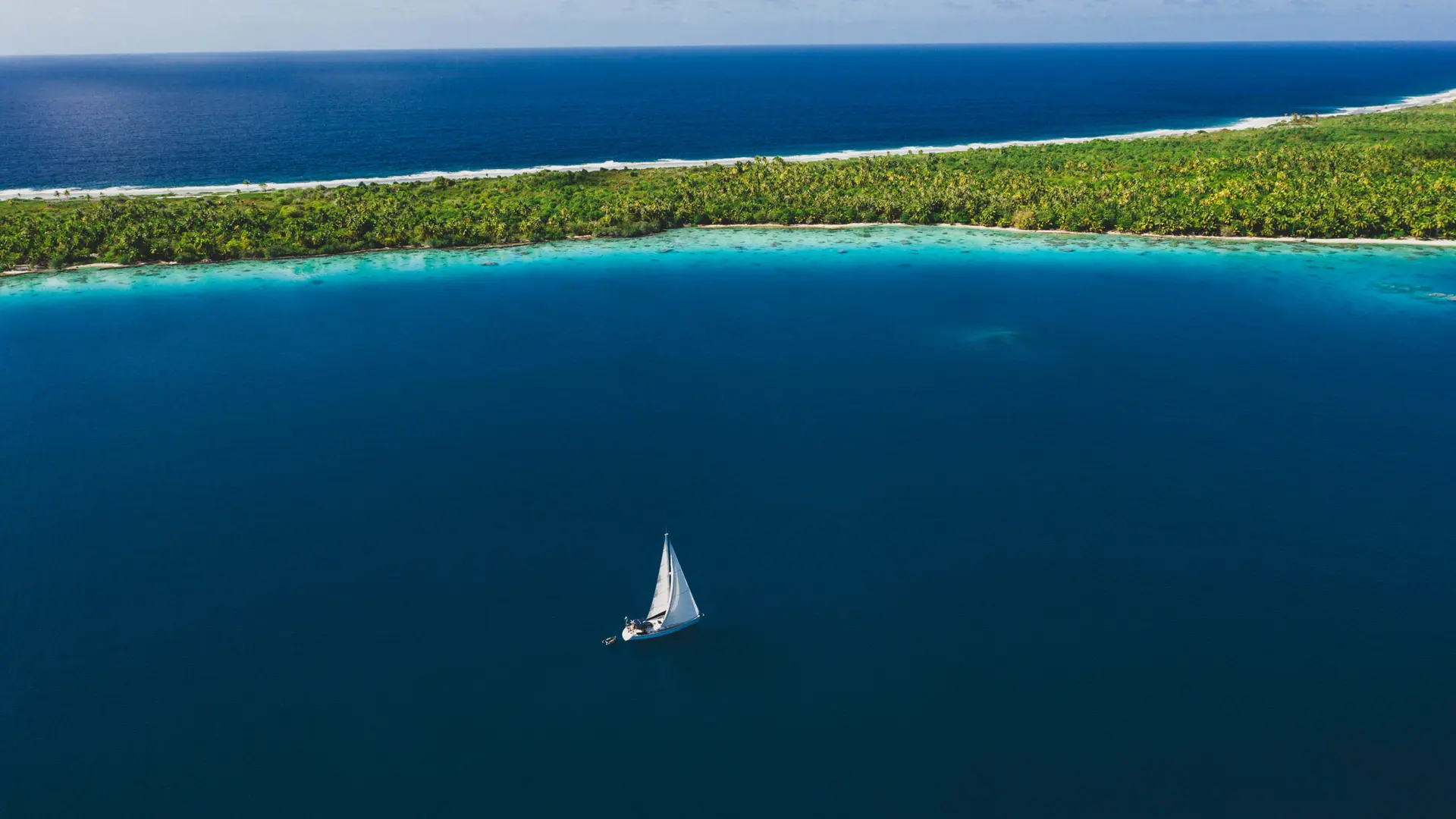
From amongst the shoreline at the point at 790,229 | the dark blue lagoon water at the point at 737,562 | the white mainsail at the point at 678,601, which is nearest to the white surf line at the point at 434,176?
the shoreline at the point at 790,229

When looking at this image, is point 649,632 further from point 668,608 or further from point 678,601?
point 678,601

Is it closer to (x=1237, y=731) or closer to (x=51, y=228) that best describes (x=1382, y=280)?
(x=1237, y=731)

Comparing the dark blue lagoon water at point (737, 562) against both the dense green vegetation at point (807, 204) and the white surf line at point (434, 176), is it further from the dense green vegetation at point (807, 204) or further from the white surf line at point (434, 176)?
the white surf line at point (434, 176)

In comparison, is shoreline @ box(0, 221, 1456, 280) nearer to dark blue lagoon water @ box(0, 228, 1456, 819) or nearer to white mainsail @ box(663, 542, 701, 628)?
dark blue lagoon water @ box(0, 228, 1456, 819)

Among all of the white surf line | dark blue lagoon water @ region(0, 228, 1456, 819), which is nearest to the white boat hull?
dark blue lagoon water @ region(0, 228, 1456, 819)

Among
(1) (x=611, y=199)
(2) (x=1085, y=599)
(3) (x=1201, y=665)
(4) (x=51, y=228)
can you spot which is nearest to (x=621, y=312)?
(1) (x=611, y=199)

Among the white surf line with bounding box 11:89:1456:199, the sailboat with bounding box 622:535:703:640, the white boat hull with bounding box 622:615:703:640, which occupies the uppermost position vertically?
the white surf line with bounding box 11:89:1456:199

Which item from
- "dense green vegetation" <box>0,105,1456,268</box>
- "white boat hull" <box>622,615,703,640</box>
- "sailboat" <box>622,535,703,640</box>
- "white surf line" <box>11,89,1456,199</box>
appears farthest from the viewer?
"white surf line" <box>11,89,1456,199</box>
